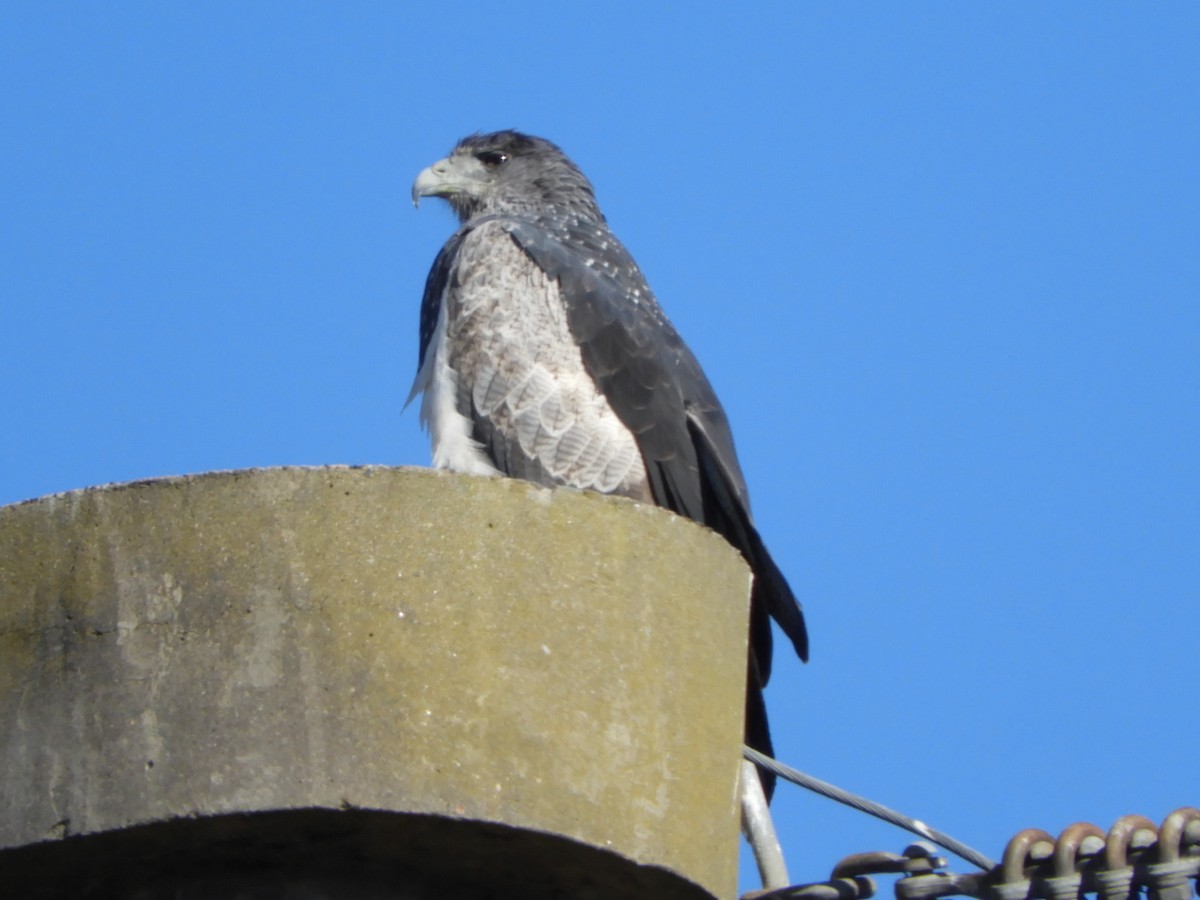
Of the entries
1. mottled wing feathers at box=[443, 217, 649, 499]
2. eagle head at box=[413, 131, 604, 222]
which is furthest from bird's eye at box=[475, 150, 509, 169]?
mottled wing feathers at box=[443, 217, 649, 499]

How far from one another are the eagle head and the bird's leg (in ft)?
18.3

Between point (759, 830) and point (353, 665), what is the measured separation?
1.07 meters

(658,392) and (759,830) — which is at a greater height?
(658,392)

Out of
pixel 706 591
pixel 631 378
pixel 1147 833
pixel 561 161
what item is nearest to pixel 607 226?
pixel 561 161

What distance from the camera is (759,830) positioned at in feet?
13.7

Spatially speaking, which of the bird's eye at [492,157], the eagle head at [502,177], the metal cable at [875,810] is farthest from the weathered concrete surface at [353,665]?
the bird's eye at [492,157]

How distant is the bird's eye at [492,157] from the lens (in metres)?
10.0

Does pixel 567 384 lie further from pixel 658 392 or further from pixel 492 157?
pixel 492 157

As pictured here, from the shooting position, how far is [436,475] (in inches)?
151

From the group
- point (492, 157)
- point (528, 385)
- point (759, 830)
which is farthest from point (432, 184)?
point (759, 830)

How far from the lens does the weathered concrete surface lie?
358 centimetres

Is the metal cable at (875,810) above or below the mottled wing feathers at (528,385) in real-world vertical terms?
below

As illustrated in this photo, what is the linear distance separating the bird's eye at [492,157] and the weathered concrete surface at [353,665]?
6298mm

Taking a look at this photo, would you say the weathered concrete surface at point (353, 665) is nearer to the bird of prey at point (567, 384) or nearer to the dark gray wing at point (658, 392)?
the dark gray wing at point (658, 392)
